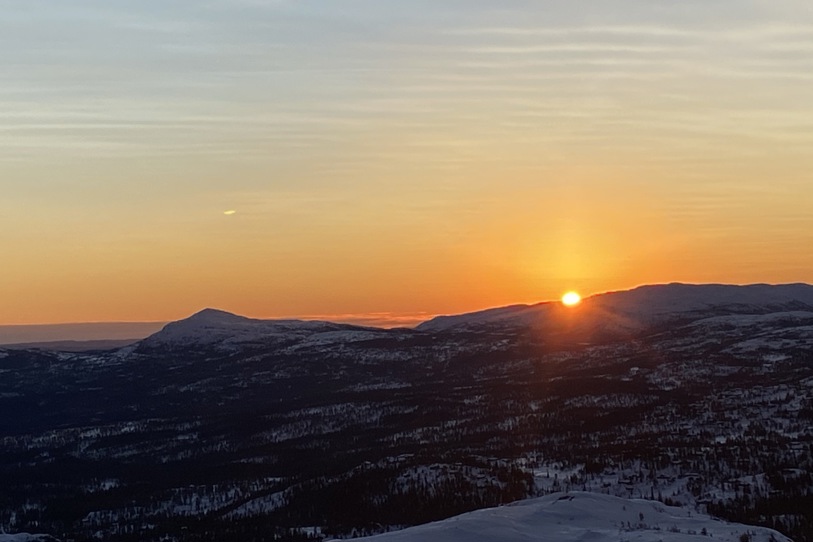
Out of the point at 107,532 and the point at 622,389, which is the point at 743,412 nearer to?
the point at 622,389

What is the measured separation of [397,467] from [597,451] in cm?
1998

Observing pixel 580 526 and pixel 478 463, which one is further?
Answer: pixel 478 463

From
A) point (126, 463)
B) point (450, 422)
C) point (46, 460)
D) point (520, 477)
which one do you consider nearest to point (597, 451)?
point (520, 477)

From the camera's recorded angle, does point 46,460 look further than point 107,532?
Yes

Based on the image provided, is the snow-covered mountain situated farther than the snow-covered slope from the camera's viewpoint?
Yes

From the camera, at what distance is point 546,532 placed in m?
39.3

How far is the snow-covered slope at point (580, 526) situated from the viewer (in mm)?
37562

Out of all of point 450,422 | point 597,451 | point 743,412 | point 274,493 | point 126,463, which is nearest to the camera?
point 597,451

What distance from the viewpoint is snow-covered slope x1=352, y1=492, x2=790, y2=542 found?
37.6m

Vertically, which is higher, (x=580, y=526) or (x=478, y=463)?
(x=580, y=526)

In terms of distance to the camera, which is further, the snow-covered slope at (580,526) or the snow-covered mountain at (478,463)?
the snow-covered mountain at (478,463)

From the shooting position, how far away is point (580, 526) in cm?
4209

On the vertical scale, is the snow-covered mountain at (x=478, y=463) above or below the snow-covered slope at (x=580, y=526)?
below

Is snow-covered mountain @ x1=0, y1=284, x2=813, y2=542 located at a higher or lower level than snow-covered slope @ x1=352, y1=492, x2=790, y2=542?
lower
